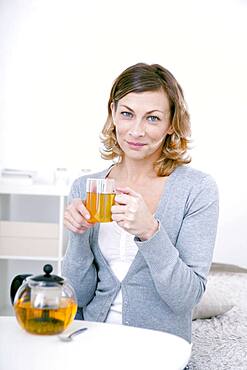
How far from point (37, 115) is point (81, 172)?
0.74 ft

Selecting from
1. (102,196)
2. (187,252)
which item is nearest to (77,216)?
(102,196)

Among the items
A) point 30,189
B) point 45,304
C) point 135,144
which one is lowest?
point 30,189

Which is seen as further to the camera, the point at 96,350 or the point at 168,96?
the point at 168,96

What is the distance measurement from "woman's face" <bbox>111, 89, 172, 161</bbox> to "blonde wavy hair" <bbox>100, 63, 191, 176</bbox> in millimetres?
10

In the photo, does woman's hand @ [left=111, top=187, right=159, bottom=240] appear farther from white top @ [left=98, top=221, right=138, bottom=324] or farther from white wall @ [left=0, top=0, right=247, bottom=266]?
white wall @ [left=0, top=0, right=247, bottom=266]

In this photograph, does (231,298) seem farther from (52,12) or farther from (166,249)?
(52,12)

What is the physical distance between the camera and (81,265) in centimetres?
103

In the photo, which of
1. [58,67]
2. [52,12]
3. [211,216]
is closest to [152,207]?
[211,216]

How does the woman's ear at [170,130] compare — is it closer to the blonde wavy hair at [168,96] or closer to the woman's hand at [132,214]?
the blonde wavy hair at [168,96]

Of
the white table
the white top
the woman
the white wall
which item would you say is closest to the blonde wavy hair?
the woman

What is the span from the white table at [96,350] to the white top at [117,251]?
8.1 inches

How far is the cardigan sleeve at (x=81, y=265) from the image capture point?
101 cm

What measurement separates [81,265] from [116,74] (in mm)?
1204

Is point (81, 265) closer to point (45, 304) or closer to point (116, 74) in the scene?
point (45, 304)
